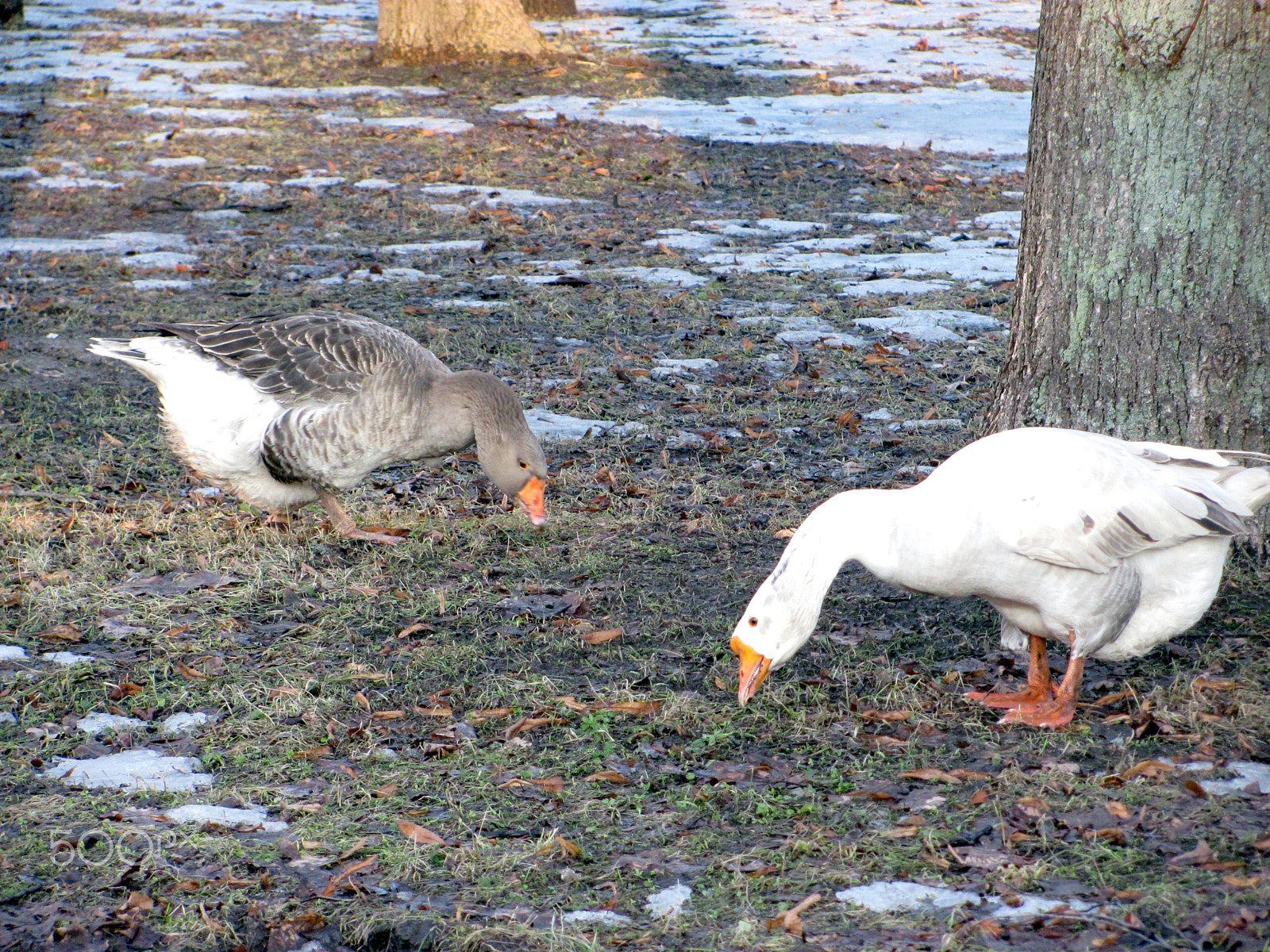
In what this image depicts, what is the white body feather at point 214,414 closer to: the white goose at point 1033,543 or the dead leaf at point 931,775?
the white goose at point 1033,543

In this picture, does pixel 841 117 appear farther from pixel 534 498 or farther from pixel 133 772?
pixel 133 772

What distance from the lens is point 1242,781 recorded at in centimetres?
355

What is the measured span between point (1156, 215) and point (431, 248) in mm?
6357

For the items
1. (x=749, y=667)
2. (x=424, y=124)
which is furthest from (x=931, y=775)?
(x=424, y=124)

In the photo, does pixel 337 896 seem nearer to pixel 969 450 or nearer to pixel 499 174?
pixel 969 450

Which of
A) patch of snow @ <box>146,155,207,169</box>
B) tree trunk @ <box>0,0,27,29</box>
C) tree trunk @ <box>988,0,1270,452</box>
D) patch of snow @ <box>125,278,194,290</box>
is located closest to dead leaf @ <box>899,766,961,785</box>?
tree trunk @ <box>988,0,1270,452</box>

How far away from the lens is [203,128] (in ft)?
43.5

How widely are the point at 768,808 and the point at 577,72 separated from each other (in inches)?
552

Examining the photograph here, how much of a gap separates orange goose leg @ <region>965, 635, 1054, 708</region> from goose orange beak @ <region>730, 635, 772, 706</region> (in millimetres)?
791

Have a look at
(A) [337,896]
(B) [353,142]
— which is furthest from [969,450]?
(B) [353,142]

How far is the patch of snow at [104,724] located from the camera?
4.04 metres

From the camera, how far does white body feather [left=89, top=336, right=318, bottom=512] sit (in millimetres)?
5465

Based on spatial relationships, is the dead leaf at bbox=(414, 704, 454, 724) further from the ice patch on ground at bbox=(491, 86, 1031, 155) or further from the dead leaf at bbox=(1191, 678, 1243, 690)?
the ice patch on ground at bbox=(491, 86, 1031, 155)

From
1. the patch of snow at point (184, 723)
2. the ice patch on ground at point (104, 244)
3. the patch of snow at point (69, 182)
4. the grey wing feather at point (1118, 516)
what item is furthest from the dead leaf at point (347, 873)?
the patch of snow at point (69, 182)
